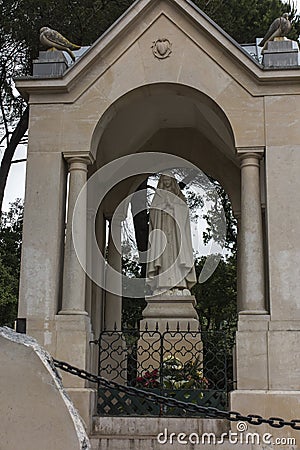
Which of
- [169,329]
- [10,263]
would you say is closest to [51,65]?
[169,329]

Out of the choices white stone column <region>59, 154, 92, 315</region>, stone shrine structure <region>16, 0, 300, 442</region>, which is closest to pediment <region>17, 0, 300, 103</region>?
stone shrine structure <region>16, 0, 300, 442</region>

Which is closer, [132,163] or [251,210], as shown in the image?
[251,210]

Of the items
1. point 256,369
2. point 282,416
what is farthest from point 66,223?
point 282,416

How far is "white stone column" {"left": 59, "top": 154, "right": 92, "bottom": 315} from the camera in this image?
327 inches

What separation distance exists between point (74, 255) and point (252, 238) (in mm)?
2458

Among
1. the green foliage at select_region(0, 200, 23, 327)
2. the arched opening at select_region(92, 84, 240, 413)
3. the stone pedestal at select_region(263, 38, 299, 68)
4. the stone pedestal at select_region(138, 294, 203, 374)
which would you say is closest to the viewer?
the stone pedestal at select_region(263, 38, 299, 68)

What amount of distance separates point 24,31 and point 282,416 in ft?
40.0

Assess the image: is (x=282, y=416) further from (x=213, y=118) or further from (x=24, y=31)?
(x=24, y=31)

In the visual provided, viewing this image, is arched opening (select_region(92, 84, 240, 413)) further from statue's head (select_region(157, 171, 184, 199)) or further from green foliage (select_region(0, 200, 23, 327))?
green foliage (select_region(0, 200, 23, 327))

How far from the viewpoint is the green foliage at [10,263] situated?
67.7 feet

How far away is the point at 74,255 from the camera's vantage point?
8.48 m

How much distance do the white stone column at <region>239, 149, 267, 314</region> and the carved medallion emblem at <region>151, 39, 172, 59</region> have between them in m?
1.94

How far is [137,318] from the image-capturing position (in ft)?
67.8

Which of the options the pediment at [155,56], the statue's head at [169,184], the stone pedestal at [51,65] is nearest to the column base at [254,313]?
the pediment at [155,56]
